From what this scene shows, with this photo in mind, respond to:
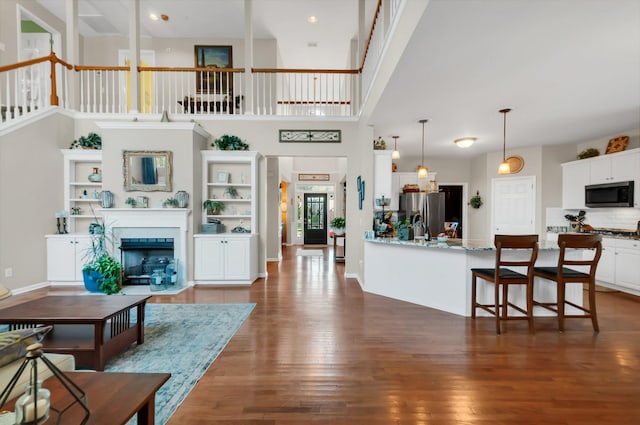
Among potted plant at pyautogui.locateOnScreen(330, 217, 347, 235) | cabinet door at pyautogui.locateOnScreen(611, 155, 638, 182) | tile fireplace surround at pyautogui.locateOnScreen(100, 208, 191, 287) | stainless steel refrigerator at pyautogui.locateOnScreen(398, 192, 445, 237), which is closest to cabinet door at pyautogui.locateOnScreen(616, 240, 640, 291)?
cabinet door at pyautogui.locateOnScreen(611, 155, 638, 182)

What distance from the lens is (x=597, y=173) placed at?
17.6ft

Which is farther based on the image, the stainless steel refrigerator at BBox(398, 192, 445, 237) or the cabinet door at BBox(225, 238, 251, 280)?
the stainless steel refrigerator at BBox(398, 192, 445, 237)

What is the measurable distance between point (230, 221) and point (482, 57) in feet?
15.4

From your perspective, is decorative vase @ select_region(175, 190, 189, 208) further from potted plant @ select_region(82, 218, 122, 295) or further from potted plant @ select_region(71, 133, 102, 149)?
potted plant @ select_region(71, 133, 102, 149)

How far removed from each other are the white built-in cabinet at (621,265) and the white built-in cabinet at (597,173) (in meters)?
0.79

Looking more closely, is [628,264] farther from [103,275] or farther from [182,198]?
[103,275]

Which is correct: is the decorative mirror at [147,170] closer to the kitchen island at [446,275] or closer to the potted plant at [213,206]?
the potted plant at [213,206]

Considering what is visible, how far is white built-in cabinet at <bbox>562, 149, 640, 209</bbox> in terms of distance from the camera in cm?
474

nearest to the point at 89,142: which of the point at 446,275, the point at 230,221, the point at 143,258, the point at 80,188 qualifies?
the point at 80,188

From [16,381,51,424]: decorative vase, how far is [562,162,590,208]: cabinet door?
7752 mm

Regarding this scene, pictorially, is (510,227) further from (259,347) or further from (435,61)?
(259,347)

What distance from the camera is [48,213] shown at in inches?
197

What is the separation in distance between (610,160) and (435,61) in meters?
4.79

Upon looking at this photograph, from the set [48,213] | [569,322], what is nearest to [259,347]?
[569,322]
